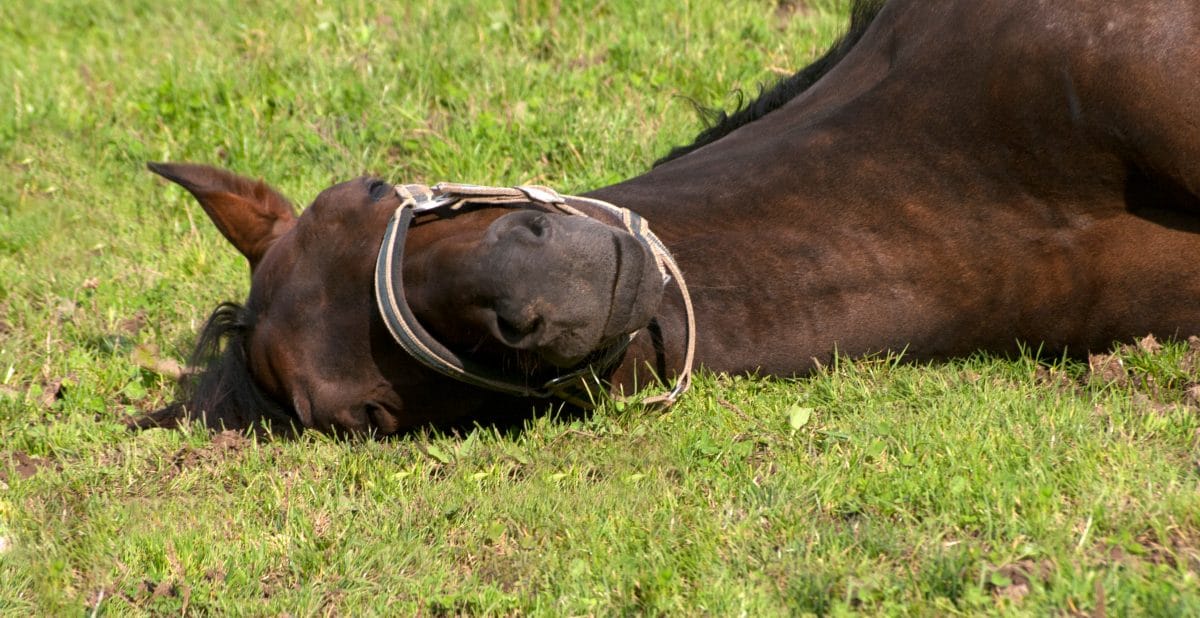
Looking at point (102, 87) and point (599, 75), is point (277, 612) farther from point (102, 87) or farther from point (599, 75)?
point (102, 87)

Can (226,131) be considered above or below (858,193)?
below

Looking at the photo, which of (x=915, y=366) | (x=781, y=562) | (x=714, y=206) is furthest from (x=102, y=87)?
(x=781, y=562)

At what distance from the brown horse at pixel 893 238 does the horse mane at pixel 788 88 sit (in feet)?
1.69

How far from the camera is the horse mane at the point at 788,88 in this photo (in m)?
4.28

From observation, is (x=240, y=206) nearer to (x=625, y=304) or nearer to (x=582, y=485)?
(x=582, y=485)

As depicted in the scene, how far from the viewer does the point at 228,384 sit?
3.65 metres

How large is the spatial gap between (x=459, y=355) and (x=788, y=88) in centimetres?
172

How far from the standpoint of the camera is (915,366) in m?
3.61

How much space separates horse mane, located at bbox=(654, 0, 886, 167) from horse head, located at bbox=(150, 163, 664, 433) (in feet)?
3.88

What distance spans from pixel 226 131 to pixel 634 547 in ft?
13.6

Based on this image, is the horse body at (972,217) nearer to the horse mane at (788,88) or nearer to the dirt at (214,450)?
the horse mane at (788,88)

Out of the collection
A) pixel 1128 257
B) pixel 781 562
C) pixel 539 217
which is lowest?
pixel 781 562

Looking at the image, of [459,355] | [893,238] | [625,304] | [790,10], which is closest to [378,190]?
[459,355]

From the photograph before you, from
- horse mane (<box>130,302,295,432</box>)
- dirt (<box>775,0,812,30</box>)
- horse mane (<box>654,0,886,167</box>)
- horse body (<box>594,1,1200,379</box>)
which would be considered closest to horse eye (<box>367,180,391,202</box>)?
horse mane (<box>130,302,295,432</box>)
